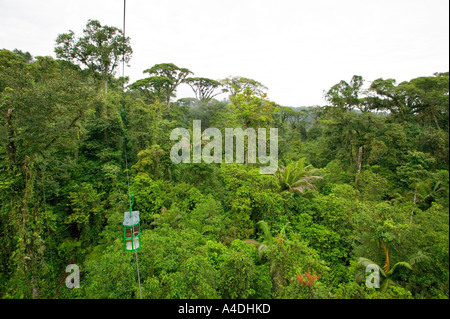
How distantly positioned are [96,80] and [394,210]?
55.4 ft

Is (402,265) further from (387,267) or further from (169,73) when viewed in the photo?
(169,73)

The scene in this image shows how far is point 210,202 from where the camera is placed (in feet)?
25.7

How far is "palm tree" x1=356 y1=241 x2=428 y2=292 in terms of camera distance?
4.48m

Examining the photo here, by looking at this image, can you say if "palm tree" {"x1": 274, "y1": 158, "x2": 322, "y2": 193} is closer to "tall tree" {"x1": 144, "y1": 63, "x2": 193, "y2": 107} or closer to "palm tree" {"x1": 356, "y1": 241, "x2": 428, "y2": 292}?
"palm tree" {"x1": 356, "y1": 241, "x2": 428, "y2": 292}

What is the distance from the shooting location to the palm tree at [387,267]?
4.48 metres

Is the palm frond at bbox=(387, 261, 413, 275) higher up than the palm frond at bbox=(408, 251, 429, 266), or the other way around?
the palm frond at bbox=(408, 251, 429, 266)

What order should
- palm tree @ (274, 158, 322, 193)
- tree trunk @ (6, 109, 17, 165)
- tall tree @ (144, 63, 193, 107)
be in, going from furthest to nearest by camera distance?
tall tree @ (144, 63, 193, 107)
palm tree @ (274, 158, 322, 193)
tree trunk @ (6, 109, 17, 165)

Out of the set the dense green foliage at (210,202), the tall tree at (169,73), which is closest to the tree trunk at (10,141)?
the dense green foliage at (210,202)

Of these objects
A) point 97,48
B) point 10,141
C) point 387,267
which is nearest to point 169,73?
point 97,48

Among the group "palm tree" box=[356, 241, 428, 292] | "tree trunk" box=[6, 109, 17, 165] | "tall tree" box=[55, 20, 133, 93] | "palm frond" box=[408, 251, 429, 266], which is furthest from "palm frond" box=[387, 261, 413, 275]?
"tall tree" box=[55, 20, 133, 93]

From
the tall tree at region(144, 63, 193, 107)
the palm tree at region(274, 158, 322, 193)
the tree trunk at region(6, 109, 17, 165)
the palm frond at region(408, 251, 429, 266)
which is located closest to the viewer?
the palm frond at region(408, 251, 429, 266)

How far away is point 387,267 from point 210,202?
5.53 meters

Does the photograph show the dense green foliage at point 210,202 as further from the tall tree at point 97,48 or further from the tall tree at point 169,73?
the tall tree at point 169,73

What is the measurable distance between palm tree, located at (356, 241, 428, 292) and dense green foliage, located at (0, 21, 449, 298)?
0.04m
